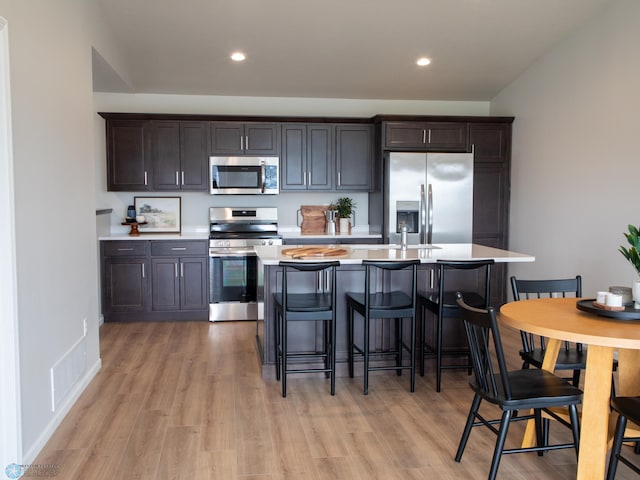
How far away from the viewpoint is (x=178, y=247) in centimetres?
588

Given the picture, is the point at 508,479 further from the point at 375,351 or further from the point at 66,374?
the point at 66,374

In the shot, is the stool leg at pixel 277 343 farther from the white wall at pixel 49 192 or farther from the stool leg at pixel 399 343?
the white wall at pixel 49 192

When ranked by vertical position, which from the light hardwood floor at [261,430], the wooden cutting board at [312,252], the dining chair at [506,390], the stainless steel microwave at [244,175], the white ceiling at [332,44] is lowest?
the light hardwood floor at [261,430]

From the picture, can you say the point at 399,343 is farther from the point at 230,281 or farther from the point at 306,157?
the point at 306,157

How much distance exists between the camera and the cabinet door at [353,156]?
6324 millimetres

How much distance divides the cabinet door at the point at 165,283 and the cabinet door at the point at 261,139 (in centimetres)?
149

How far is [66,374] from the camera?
3406 mm

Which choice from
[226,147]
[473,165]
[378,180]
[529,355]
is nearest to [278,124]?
[226,147]

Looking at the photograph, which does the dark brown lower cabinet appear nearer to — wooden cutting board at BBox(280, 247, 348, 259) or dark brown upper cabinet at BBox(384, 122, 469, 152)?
wooden cutting board at BBox(280, 247, 348, 259)

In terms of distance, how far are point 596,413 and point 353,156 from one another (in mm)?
4387

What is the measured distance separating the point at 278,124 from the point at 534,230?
9.90 feet

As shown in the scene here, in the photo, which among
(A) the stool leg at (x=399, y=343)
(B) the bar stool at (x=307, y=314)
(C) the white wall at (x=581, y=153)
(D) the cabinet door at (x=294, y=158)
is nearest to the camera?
(B) the bar stool at (x=307, y=314)

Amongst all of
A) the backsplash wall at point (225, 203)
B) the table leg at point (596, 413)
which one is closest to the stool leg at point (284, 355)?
the table leg at point (596, 413)

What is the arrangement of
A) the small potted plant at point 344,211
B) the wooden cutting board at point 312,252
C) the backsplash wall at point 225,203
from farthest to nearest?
the small potted plant at point 344,211
the backsplash wall at point 225,203
the wooden cutting board at point 312,252
